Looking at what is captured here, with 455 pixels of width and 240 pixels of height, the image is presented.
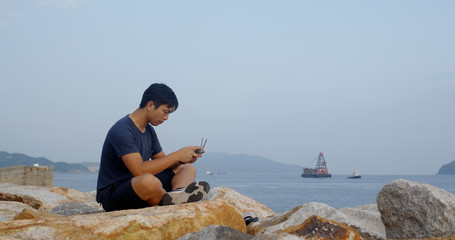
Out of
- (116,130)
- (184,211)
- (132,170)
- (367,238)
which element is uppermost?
(116,130)

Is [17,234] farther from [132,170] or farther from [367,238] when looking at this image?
[367,238]

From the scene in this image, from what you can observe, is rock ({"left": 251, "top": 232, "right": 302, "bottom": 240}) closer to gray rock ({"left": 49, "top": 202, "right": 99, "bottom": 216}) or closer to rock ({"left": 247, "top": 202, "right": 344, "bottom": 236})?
rock ({"left": 247, "top": 202, "right": 344, "bottom": 236})

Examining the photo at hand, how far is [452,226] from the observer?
504 cm

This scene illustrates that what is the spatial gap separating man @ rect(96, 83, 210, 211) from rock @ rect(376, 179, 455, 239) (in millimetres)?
2037

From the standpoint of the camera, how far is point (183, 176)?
18.0ft

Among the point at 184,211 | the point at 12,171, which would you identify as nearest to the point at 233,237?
the point at 184,211

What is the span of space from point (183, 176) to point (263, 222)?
3.34 ft

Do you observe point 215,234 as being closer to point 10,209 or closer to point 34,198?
point 10,209

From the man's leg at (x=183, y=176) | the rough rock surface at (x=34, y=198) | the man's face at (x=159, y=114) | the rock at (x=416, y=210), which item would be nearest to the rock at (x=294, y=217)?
the rock at (x=416, y=210)

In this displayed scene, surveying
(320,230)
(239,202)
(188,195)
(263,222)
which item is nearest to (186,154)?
(188,195)

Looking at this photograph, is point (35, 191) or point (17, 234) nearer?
point (17, 234)

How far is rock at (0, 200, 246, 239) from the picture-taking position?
394 centimetres

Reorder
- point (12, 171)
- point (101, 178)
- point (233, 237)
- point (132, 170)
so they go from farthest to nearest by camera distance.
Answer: point (12, 171)
point (101, 178)
point (132, 170)
point (233, 237)

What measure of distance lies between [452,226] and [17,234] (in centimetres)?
413
